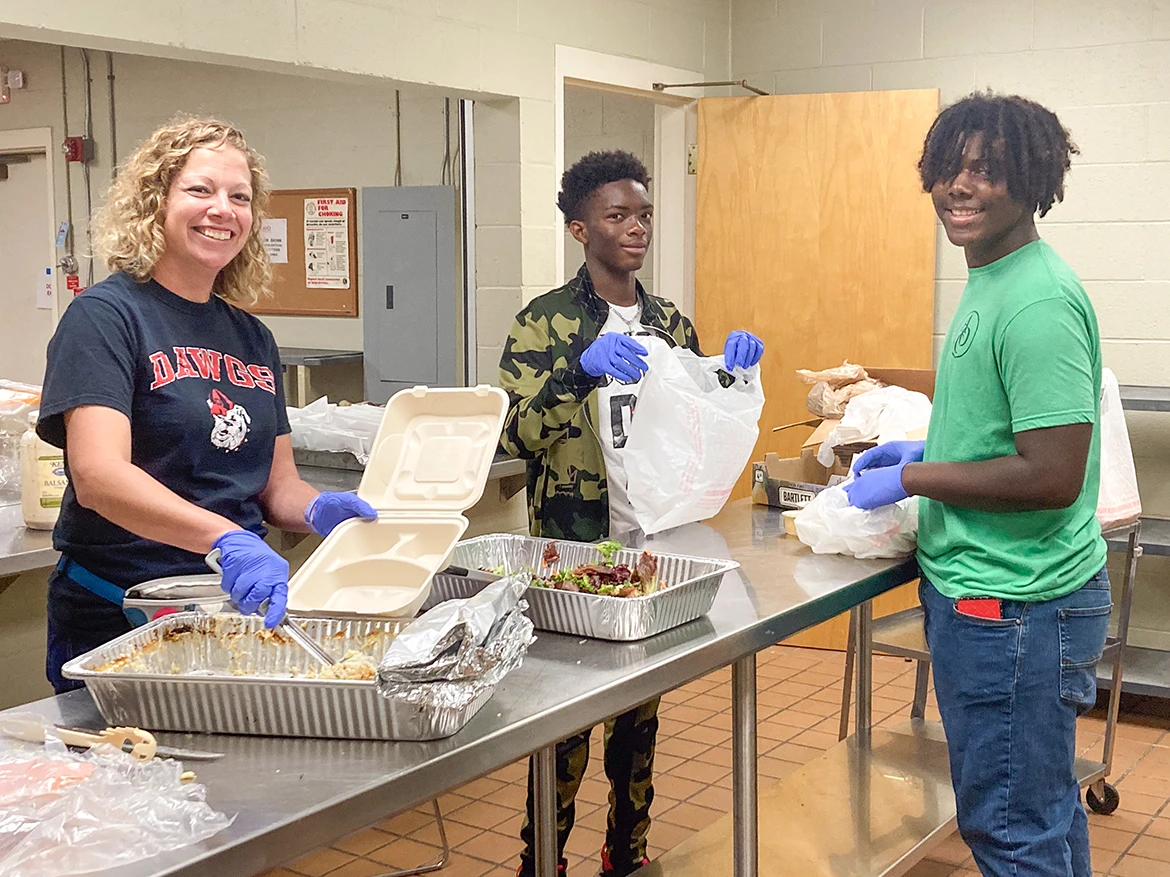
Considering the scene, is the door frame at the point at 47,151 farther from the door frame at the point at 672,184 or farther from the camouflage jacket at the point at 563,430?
the camouflage jacket at the point at 563,430

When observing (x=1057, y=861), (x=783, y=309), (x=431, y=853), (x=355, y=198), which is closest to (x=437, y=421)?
(x=1057, y=861)

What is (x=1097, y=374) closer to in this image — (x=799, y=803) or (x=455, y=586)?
(x=455, y=586)

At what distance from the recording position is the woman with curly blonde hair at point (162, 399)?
1.64 metres

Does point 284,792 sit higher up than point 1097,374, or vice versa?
point 1097,374

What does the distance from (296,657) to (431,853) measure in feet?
5.57

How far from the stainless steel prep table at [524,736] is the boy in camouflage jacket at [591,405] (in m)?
0.39

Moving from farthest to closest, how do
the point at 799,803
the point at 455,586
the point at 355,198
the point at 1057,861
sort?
the point at 355,198
the point at 799,803
the point at 1057,861
the point at 455,586

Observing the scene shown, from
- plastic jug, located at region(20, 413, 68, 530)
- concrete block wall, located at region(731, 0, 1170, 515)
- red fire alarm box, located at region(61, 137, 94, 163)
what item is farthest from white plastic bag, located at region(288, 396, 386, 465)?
red fire alarm box, located at region(61, 137, 94, 163)

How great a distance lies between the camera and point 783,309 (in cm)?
468

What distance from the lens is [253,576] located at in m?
1.46

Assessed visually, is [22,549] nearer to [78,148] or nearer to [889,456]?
[889,456]

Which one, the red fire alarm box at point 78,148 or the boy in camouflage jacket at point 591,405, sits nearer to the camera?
the boy in camouflage jacket at point 591,405

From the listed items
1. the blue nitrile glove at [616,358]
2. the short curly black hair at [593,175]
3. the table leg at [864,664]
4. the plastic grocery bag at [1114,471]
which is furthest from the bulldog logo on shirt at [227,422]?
the plastic grocery bag at [1114,471]

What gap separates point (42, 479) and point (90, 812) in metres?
Answer: 1.59
